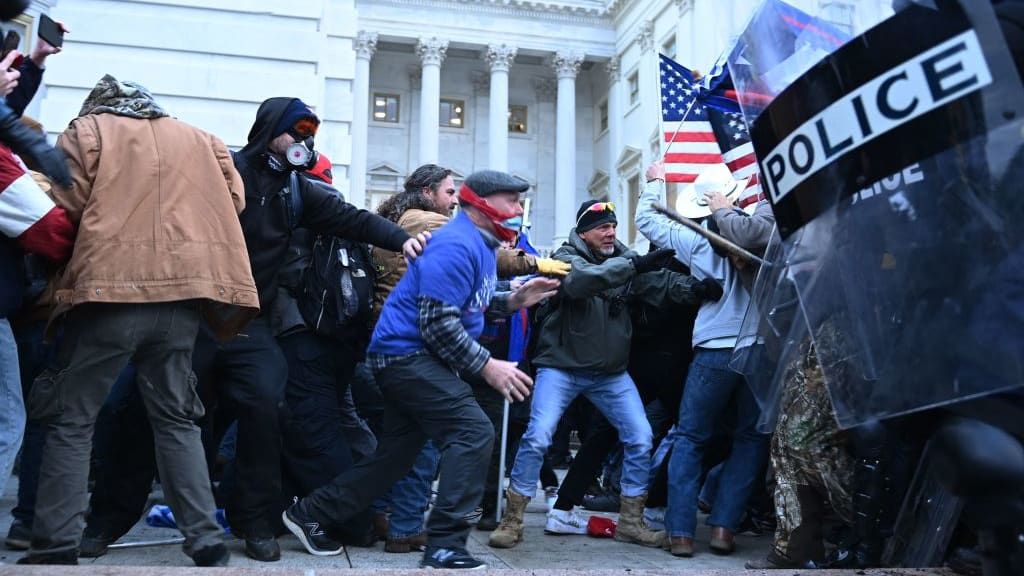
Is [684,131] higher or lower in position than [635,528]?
higher

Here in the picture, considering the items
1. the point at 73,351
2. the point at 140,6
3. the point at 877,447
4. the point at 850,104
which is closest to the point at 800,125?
the point at 850,104

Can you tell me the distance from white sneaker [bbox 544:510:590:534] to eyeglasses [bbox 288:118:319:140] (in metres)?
2.85

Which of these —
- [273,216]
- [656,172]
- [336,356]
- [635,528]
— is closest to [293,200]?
[273,216]

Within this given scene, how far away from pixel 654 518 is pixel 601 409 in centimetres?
108

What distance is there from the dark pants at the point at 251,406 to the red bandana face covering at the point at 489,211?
127cm

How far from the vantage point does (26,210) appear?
3799mm

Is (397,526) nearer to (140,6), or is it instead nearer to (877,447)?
(877,447)

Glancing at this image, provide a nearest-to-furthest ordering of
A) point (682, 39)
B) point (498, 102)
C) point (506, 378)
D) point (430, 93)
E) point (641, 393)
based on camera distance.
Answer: point (506, 378)
point (641, 393)
point (682, 39)
point (430, 93)
point (498, 102)

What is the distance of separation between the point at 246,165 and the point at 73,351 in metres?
1.35

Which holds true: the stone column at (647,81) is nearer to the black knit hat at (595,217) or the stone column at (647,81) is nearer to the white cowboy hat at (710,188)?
the white cowboy hat at (710,188)

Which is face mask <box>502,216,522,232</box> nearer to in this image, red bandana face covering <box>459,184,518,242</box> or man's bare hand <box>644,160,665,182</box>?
red bandana face covering <box>459,184,518,242</box>

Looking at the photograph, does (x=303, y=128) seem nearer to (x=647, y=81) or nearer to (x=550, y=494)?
(x=550, y=494)

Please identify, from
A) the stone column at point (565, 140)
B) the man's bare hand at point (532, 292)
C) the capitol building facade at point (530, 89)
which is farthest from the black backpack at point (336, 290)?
the stone column at point (565, 140)

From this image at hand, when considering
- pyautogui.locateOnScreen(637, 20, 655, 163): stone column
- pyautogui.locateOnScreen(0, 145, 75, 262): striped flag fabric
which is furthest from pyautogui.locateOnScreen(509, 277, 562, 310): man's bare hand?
pyautogui.locateOnScreen(637, 20, 655, 163): stone column
